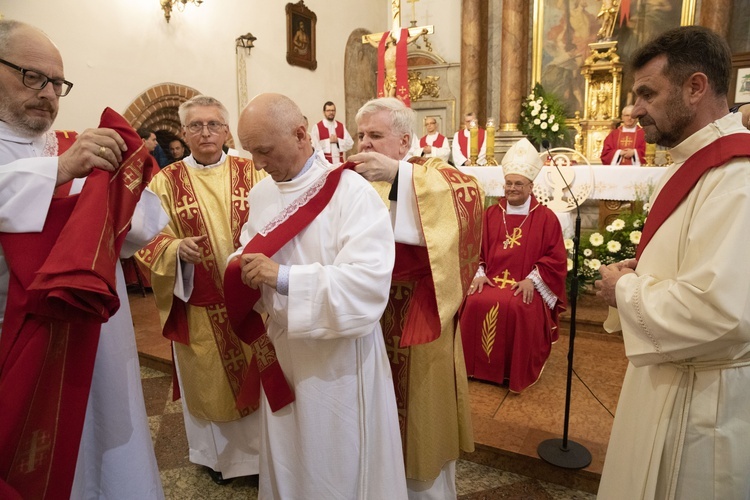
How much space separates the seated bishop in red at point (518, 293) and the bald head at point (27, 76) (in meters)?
3.07

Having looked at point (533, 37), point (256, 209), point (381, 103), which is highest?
point (533, 37)

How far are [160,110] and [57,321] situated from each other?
6.75 m

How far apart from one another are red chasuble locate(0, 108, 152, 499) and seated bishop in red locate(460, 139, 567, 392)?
2.89 m

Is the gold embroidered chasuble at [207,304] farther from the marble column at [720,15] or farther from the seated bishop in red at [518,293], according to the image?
the marble column at [720,15]

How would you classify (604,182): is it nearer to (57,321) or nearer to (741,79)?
(741,79)

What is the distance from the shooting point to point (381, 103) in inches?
99.2

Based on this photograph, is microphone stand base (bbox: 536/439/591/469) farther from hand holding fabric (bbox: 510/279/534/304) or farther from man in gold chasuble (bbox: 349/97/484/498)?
hand holding fabric (bbox: 510/279/534/304)

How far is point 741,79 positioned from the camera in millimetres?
8586

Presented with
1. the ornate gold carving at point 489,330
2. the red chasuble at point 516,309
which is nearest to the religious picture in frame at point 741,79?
the red chasuble at point 516,309

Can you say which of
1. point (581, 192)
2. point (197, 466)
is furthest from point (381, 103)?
point (581, 192)

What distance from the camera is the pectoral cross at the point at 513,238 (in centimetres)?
400

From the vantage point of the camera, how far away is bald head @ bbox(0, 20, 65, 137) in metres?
1.50

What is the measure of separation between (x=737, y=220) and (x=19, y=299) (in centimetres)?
194

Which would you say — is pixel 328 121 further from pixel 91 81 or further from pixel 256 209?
pixel 256 209
